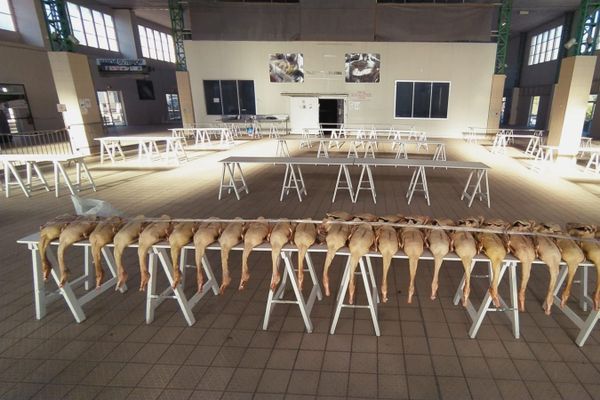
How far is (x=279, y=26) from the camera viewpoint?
58.4 ft

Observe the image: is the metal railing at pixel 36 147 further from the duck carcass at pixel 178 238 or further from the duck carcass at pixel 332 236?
the duck carcass at pixel 332 236

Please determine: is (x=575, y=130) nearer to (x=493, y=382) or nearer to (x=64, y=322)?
(x=493, y=382)

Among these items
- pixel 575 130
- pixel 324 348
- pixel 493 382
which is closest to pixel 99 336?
pixel 324 348

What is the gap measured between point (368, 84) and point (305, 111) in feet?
12.7

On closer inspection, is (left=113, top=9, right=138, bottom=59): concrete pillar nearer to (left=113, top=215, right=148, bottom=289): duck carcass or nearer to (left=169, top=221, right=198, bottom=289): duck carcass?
(left=113, top=215, right=148, bottom=289): duck carcass

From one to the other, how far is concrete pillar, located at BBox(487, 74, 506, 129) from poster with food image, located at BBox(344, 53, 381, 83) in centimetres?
635

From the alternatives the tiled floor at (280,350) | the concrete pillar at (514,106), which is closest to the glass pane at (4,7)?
the tiled floor at (280,350)

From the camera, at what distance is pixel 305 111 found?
18031 mm

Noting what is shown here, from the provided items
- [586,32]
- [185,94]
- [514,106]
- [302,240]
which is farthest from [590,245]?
[514,106]

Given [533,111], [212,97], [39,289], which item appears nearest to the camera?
[39,289]

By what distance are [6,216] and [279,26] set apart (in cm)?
1589

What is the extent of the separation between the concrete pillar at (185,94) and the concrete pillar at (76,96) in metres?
6.04

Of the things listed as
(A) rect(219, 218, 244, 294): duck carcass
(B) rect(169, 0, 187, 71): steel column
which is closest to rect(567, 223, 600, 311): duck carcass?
(A) rect(219, 218, 244, 294): duck carcass

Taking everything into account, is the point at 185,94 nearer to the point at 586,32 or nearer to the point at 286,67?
the point at 286,67
